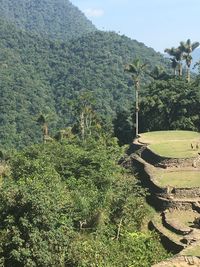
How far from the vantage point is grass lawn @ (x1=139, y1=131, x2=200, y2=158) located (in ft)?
95.4

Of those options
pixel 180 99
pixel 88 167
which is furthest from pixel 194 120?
pixel 88 167

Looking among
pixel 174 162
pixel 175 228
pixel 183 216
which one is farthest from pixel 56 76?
pixel 175 228

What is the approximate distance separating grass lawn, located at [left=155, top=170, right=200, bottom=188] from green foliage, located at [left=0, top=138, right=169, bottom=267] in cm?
155

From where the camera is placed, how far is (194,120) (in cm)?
4369

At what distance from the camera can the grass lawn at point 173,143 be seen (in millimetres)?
29078

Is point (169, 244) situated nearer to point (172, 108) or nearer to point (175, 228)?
point (175, 228)

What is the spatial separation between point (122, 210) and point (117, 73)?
71708 millimetres

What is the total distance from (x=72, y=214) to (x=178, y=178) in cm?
815

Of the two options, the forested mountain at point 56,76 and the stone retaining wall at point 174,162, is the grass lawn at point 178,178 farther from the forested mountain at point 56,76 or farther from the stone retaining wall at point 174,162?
the forested mountain at point 56,76

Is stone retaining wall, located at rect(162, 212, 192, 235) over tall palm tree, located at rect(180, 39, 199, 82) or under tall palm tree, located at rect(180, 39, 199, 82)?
under

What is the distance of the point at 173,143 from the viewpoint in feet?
106

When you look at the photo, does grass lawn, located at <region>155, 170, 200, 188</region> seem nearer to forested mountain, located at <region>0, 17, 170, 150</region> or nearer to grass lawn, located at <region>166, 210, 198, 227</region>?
grass lawn, located at <region>166, 210, 198, 227</region>

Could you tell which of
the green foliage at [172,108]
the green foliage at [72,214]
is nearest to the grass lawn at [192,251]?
the green foliage at [72,214]

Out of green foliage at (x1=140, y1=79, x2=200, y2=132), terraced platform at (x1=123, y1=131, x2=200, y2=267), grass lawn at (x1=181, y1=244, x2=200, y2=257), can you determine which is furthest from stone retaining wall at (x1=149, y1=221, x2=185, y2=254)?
green foliage at (x1=140, y1=79, x2=200, y2=132)
